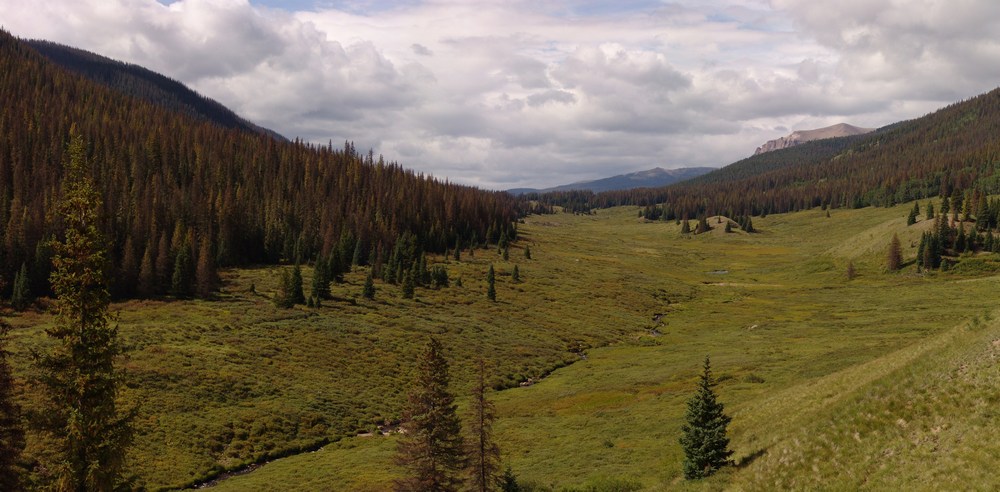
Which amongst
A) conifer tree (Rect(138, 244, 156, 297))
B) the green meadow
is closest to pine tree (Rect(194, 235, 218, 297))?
the green meadow

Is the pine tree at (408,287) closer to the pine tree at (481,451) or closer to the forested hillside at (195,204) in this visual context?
the forested hillside at (195,204)

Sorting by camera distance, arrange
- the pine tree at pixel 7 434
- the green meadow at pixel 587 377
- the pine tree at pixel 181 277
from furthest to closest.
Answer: the pine tree at pixel 181 277, the green meadow at pixel 587 377, the pine tree at pixel 7 434

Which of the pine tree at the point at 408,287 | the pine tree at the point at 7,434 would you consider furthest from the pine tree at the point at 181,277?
the pine tree at the point at 7,434

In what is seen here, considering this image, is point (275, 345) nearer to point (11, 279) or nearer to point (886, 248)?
point (11, 279)

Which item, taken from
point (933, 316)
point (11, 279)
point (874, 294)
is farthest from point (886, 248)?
point (11, 279)

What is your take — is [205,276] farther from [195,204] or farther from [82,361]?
[82,361]

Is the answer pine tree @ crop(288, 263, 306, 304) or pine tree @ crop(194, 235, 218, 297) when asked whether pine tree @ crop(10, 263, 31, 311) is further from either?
pine tree @ crop(288, 263, 306, 304)
